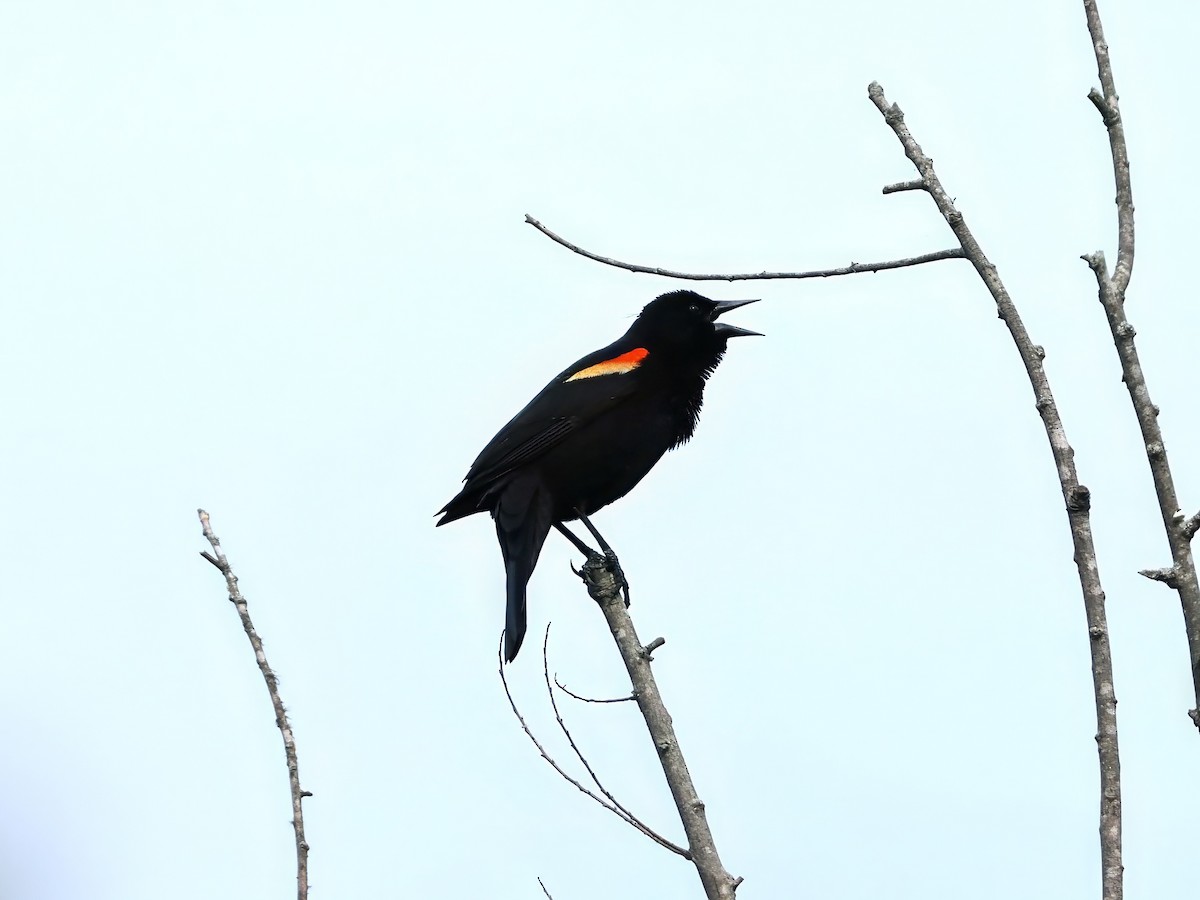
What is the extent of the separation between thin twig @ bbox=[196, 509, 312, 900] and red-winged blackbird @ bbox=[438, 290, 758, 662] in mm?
1821

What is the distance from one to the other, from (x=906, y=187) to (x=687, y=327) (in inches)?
116

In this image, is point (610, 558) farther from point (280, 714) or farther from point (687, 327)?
point (280, 714)

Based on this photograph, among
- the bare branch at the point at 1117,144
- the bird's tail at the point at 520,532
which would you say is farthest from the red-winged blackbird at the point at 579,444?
the bare branch at the point at 1117,144

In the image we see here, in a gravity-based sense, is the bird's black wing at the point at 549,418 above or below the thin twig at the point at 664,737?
above

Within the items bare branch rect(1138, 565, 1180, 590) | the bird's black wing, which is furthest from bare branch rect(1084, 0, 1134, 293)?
the bird's black wing

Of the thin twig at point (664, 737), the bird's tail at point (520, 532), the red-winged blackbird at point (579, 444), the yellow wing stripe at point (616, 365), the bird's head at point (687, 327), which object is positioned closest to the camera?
the thin twig at point (664, 737)

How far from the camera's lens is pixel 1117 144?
260 cm

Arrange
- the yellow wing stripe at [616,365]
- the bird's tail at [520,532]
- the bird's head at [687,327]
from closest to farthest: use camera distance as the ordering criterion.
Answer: the bird's tail at [520,532]
the yellow wing stripe at [616,365]
the bird's head at [687,327]

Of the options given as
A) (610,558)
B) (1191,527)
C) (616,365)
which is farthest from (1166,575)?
(616,365)

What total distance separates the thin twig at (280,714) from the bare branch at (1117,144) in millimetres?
1786

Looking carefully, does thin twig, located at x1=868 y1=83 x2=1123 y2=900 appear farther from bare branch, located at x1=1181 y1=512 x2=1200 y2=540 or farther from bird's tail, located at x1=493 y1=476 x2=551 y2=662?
bird's tail, located at x1=493 y1=476 x2=551 y2=662

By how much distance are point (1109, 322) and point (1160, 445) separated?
0.26 metres

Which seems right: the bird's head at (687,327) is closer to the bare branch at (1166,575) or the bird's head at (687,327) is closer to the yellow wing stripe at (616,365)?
the yellow wing stripe at (616,365)

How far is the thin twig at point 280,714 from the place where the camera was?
2.55 meters
